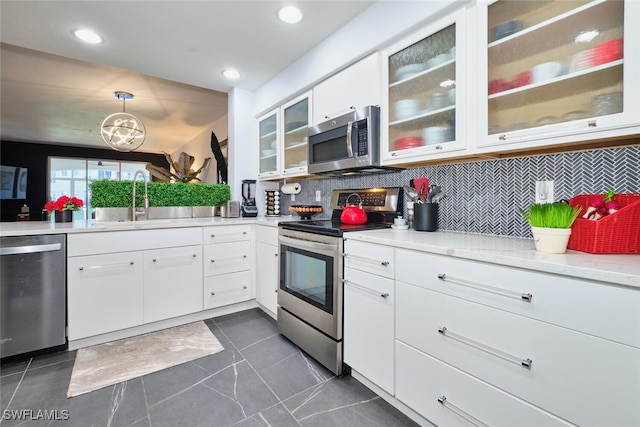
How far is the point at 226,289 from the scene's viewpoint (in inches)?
106

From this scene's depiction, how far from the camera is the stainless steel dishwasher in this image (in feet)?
6.01

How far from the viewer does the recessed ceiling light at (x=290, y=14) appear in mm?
2049

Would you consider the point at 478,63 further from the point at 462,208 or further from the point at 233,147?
the point at 233,147

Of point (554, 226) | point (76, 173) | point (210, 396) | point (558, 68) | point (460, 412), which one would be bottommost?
point (210, 396)

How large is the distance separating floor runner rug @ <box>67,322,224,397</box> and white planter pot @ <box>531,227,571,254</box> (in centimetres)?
205

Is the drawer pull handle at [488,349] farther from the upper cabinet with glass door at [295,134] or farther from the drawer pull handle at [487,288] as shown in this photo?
the upper cabinet with glass door at [295,134]

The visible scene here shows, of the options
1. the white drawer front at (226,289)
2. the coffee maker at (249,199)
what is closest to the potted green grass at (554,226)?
the white drawer front at (226,289)

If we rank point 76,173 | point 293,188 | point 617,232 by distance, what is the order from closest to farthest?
point 617,232 < point 293,188 < point 76,173

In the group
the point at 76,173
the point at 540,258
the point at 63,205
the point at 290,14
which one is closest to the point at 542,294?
the point at 540,258

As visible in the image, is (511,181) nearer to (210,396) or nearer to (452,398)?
(452,398)

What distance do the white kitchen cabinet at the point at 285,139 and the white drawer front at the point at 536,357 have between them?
1.82m

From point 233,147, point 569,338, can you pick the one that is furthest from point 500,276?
point 233,147

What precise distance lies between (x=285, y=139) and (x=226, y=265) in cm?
139

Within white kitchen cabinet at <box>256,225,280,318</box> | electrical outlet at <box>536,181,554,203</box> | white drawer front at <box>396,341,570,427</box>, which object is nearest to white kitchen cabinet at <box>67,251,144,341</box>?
white kitchen cabinet at <box>256,225,280,318</box>
